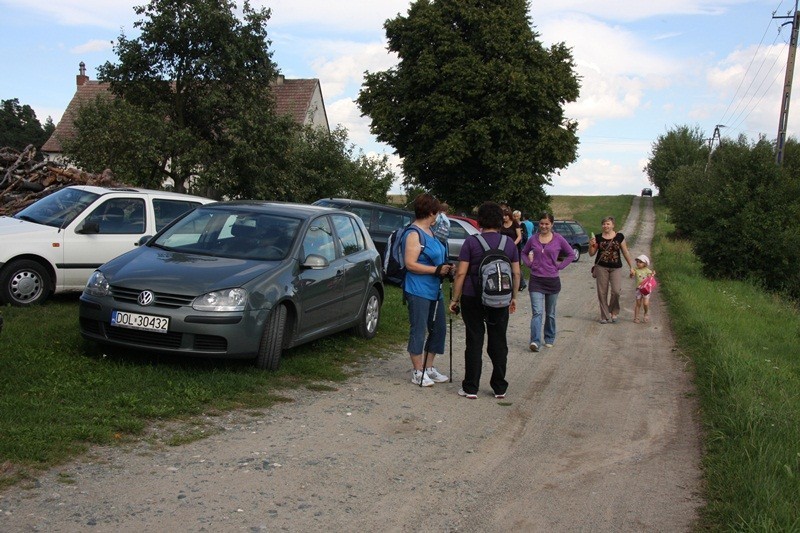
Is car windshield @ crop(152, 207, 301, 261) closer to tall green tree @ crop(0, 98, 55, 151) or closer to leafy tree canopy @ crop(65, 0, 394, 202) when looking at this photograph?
leafy tree canopy @ crop(65, 0, 394, 202)

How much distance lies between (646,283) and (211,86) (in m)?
19.3

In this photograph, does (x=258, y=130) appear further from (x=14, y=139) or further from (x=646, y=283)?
(x=14, y=139)

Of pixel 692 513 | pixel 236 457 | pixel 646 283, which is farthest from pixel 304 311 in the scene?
pixel 646 283

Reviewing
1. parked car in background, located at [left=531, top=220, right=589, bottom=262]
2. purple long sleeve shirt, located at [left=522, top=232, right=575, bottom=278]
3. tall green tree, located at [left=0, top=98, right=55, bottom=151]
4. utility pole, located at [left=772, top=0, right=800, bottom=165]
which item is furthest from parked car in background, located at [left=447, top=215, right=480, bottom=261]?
tall green tree, located at [left=0, top=98, right=55, bottom=151]

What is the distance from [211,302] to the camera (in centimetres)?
737

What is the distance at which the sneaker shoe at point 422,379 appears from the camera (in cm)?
815

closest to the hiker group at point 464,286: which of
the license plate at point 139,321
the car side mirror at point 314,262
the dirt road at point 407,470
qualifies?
the dirt road at point 407,470

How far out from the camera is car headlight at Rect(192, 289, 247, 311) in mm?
7336

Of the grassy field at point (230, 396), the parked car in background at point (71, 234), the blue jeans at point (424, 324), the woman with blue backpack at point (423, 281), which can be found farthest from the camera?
the parked car in background at point (71, 234)

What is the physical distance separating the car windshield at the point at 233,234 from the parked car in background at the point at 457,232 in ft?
33.1

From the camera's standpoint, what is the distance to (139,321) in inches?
288

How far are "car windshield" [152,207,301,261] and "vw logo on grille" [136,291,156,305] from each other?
1.10m

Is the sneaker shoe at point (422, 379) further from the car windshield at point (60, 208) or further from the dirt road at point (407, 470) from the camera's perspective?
the car windshield at point (60, 208)

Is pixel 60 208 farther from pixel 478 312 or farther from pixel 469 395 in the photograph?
pixel 469 395
